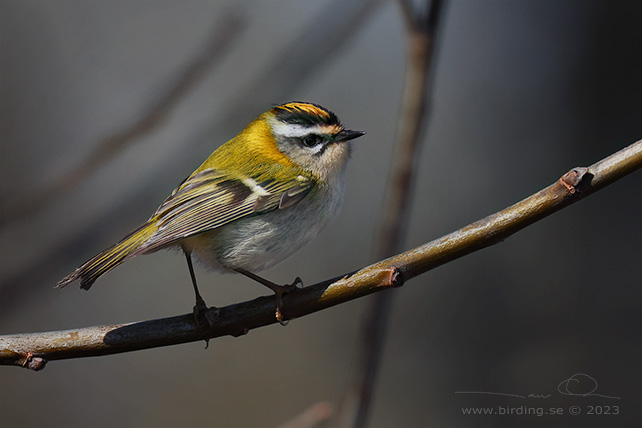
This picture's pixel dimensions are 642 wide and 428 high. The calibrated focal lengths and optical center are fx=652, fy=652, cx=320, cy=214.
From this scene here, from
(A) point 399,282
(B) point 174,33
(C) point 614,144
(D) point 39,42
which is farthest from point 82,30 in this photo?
(A) point 399,282

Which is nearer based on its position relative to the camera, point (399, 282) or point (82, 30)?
point (399, 282)

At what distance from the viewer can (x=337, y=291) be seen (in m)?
1.54

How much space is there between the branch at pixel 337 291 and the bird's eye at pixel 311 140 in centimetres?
85

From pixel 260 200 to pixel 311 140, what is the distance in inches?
13.0

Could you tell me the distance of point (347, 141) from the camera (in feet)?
7.70

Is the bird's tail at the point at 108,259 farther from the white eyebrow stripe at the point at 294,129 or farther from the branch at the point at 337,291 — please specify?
the white eyebrow stripe at the point at 294,129

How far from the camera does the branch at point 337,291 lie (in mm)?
1394

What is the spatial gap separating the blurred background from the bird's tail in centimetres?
28

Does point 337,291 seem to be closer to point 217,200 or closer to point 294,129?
point 217,200

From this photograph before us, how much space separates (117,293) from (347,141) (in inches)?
124

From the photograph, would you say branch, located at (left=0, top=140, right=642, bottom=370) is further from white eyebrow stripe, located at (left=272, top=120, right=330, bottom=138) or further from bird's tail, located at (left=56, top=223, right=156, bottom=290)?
white eyebrow stripe, located at (left=272, top=120, right=330, bottom=138)

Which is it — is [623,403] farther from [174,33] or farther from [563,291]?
[174,33]

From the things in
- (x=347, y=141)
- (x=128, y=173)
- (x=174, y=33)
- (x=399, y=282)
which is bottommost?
(x=399, y=282)

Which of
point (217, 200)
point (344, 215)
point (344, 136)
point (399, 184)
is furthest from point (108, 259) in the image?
point (344, 215)
